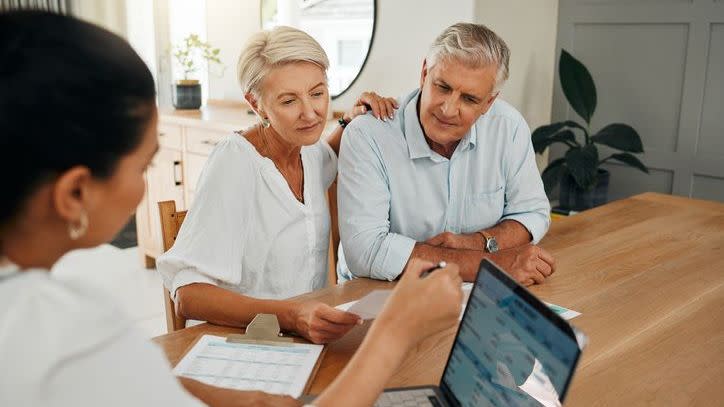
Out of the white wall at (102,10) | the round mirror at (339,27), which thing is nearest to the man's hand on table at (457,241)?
the round mirror at (339,27)

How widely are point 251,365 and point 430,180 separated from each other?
0.87 metres

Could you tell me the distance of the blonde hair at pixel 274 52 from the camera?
1.56m

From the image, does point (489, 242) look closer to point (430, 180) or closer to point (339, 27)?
point (430, 180)

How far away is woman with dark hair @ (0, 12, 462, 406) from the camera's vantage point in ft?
1.94

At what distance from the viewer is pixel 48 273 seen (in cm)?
66

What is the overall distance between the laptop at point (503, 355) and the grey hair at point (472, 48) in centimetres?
87

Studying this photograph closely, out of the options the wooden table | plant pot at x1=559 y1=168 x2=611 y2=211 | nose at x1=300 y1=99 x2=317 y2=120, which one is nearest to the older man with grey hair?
the wooden table

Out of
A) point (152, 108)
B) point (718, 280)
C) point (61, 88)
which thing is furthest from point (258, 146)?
point (718, 280)

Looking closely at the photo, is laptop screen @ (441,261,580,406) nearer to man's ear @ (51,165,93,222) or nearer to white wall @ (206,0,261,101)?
man's ear @ (51,165,93,222)

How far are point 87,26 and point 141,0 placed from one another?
4605mm

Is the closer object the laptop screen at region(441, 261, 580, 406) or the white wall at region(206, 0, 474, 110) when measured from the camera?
the laptop screen at region(441, 261, 580, 406)

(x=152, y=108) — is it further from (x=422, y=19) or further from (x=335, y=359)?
(x=422, y=19)

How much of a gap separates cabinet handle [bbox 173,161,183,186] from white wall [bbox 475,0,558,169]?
185 centimetres

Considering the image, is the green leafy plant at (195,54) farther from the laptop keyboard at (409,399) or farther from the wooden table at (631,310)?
the laptop keyboard at (409,399)
